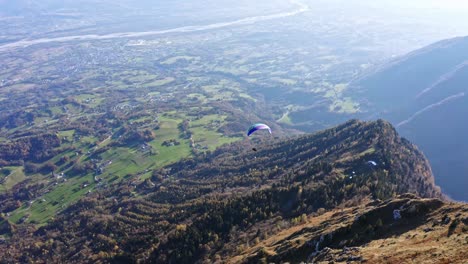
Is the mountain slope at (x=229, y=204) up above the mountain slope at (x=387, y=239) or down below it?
below

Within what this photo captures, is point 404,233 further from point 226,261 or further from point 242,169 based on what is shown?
point 242,169

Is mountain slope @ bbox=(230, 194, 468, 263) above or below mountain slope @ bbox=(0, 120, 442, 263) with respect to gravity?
above

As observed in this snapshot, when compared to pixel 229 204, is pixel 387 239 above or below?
above

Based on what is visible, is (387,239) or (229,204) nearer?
(387,239)

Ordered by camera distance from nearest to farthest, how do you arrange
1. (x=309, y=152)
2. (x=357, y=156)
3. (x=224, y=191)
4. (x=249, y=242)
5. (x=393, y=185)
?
(x=249, y=242) → (x=393, y=185) → (x=357, y=156) → (x=224, y=191) → (x=309, y=152)

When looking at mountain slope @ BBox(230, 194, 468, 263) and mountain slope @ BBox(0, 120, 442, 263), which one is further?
mountain slope @ BBox(0, 120, 442, 263)

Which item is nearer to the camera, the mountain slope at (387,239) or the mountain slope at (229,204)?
the mountain slope at (387,239)

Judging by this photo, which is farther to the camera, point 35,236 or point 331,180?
point 35,236

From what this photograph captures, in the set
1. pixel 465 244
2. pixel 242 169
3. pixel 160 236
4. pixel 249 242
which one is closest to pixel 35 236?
pixel 160 236
